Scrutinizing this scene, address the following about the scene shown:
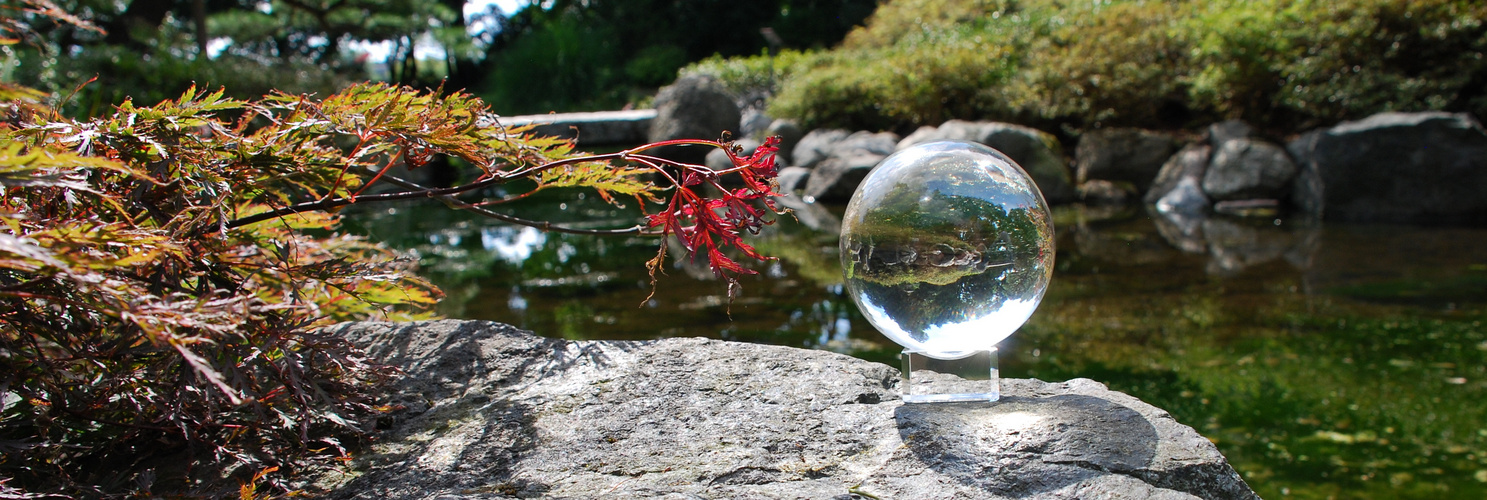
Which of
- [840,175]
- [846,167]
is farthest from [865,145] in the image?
[840,175]

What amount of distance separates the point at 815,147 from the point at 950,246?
523 inches

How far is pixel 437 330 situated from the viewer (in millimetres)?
2664

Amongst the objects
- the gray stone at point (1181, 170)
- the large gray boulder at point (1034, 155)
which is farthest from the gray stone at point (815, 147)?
the gray stone at point (1181, 170)

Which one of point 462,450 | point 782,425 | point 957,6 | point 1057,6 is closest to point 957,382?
point 782,425

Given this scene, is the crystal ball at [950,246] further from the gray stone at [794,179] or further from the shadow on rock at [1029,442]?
the gray stone at [794,179]

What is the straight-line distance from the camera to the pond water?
13.2 ft

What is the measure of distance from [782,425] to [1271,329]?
186 inches

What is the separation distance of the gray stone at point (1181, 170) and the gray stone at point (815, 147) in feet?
16.3

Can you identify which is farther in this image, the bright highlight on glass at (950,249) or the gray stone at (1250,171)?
the gray stone at (1250,171)

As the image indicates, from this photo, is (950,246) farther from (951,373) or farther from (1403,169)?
(1403,169)

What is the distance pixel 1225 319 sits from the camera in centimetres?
593

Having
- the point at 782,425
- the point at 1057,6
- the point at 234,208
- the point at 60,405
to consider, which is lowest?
the point at 782,425

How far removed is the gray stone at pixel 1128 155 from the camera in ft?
43.3

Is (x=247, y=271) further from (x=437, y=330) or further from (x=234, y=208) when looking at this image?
(x=437, y=330)
